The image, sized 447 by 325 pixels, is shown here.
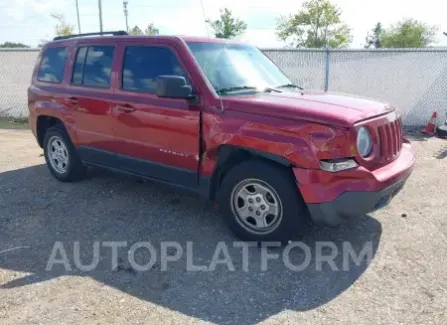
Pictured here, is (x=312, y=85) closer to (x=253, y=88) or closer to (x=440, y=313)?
(x=253, y=88)

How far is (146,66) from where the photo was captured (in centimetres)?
454

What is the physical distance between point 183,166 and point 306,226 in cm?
141

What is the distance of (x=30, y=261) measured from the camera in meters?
3.72

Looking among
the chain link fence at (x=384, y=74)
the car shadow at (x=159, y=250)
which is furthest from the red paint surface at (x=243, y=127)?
the chain link fence at (x=384, y=74)

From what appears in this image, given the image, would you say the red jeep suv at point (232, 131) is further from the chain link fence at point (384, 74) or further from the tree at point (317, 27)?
the tree at point (317, 27)

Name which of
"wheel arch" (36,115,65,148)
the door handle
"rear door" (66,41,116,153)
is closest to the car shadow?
"rear door" (66,41,116,153)

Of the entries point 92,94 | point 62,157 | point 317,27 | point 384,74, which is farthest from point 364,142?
point 317,27

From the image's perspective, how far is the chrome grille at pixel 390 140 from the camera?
3.71 metres

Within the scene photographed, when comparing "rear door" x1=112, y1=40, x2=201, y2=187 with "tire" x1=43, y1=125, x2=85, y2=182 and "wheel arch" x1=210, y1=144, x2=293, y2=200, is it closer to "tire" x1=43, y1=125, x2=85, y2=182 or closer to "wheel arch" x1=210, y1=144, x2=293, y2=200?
"wheel arch" x1=210, y1=144, x2=293, y2=200

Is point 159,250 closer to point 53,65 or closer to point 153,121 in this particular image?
point 153,121

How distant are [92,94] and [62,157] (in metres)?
1.29

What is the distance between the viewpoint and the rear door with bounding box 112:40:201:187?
4195 millimetres

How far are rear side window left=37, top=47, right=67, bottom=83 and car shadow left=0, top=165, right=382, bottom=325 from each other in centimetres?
150

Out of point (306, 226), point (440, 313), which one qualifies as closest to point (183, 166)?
point (306, 226)
